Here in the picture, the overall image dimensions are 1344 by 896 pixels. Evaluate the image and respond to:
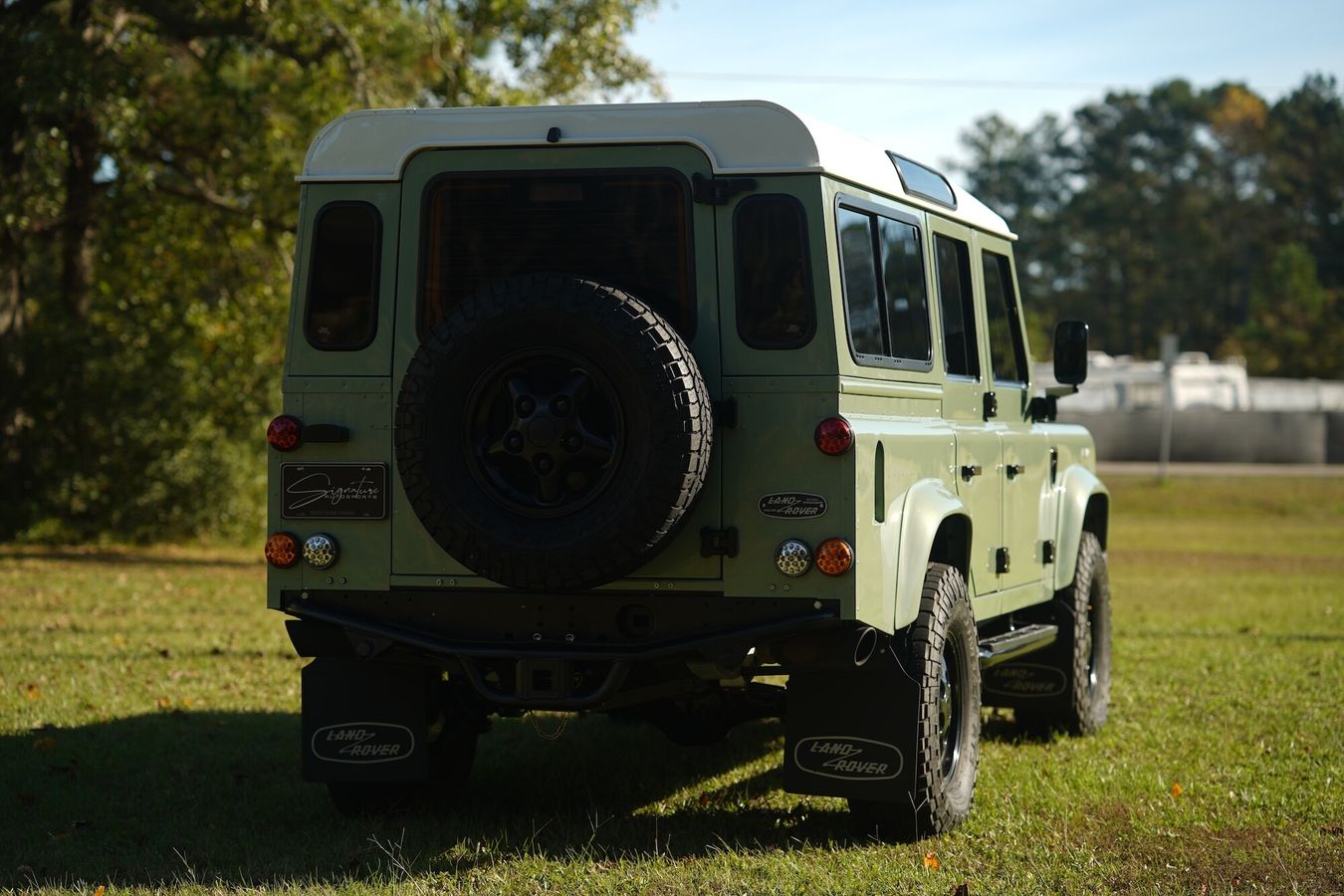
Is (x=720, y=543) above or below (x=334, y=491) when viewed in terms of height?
below

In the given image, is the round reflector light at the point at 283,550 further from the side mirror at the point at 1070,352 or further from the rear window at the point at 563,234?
the side mirror at the point at 1070,352

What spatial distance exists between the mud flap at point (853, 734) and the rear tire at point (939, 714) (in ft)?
0.16

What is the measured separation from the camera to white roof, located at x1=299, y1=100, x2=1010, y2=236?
6023 millimetres

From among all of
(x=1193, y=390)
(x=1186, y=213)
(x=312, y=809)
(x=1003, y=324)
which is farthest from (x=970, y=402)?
(x=1186, y=213)

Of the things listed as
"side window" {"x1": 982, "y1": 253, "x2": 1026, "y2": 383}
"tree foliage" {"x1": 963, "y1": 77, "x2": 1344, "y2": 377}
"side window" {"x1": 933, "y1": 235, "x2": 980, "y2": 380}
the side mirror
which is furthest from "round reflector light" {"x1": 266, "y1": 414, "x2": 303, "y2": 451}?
"tree foliage" {"x1": 963, "y1": 77, "x2": 1344, "y2": 377}

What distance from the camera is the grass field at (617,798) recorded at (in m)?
5.78

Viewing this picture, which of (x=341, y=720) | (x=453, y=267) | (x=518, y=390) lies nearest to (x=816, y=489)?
(x=518, y=390)

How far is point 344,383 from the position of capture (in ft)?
20.6

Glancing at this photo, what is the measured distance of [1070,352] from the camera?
8.66 m

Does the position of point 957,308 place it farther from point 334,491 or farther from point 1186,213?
point 1186,213

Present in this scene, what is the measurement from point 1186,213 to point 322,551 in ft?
279

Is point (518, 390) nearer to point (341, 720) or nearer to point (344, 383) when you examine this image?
point (344, 383)

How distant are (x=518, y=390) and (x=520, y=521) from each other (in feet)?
1.48

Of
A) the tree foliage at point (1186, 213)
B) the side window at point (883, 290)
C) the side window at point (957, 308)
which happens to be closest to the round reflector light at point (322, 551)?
the side window at point (883, 290)
